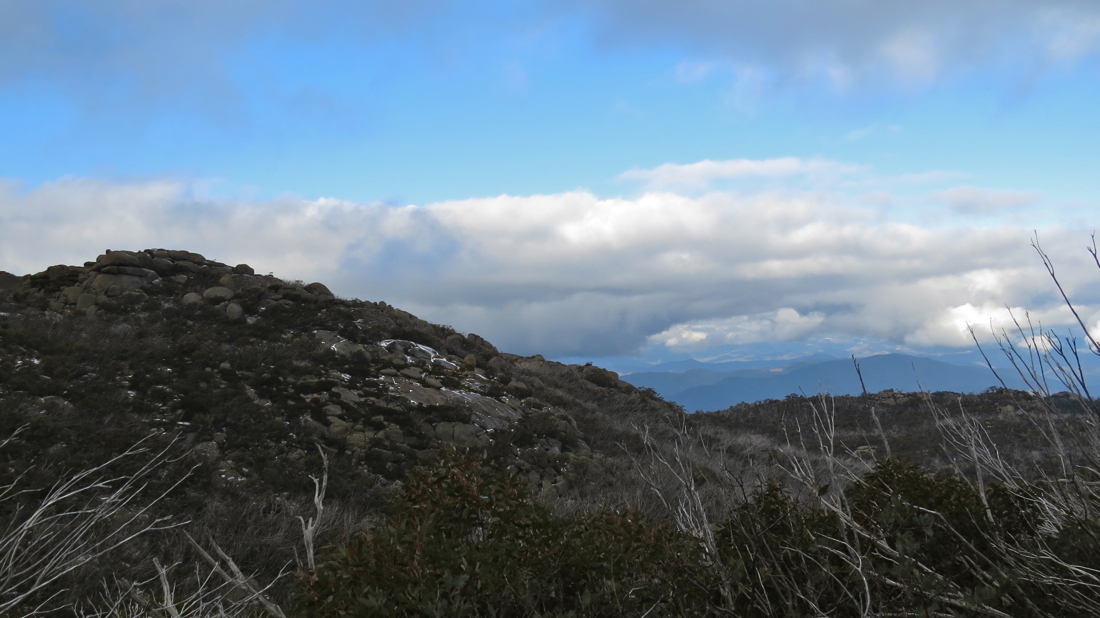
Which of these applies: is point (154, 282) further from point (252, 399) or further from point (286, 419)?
point (286, 419)

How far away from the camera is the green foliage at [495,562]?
2.67m

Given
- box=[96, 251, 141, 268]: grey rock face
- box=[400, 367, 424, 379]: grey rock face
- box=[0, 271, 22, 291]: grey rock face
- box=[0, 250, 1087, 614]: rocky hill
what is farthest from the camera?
box=[0, 271, 22, 291]: grey rock face

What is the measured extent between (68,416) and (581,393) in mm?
13972

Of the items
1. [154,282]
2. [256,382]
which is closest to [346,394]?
[256,382]

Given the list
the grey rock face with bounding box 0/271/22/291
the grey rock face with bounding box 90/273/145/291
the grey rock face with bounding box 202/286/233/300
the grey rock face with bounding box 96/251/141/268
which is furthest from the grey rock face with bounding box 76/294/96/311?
the grey rock face with bounding box 0/271/22/291

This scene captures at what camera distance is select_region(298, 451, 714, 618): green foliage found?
267cm

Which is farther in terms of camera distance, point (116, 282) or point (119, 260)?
point (119, 260)

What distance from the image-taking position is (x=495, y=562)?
2848mm

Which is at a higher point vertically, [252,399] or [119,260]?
[119,260]

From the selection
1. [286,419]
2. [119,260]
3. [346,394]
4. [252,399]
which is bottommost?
[286,419]

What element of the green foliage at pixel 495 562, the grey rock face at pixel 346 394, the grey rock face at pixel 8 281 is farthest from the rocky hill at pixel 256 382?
the green foliage at pixel 495 562

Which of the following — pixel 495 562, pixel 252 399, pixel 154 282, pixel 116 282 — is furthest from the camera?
pixel 154 282

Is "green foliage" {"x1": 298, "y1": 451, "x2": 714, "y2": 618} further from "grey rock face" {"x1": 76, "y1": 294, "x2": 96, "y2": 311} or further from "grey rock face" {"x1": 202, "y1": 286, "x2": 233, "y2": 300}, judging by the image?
"grey rock face" {"x1": 76, "y1": 294, "x2": 96, "y2": 311}

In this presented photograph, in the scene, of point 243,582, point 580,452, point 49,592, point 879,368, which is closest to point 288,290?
point 580,452
